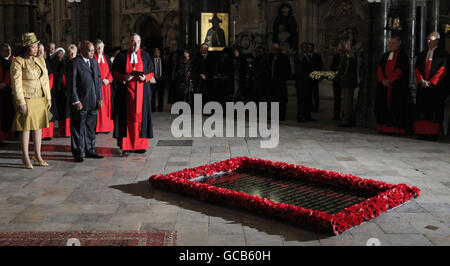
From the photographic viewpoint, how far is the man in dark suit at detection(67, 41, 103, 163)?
798cm

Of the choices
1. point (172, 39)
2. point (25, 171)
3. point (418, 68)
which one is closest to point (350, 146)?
point (418, 68)

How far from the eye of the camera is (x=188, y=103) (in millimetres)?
14477

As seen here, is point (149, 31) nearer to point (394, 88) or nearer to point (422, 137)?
point (394, 88)

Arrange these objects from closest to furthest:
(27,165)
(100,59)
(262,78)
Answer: (27,165), (100,59), (262,78)

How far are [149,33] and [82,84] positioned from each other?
2005 cm

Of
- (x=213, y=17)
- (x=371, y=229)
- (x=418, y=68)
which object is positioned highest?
(x=213, y=17)

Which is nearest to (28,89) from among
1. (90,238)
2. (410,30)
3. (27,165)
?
(27,165)

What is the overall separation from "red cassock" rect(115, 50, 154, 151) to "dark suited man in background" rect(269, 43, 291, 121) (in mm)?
4709

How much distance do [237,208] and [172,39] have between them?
21.3m

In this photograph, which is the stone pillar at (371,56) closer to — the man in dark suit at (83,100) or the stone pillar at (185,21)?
the man in dark suit at (83,100)

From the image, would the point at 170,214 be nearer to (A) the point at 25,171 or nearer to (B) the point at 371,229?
(B) the point at 371,229

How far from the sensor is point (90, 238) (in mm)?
4605

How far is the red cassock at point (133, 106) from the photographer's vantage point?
8.45 m

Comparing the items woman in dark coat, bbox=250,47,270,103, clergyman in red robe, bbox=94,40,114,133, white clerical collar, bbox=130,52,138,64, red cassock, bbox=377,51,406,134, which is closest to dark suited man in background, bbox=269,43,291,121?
woman in dark coat, bbox=250,47,270,103
